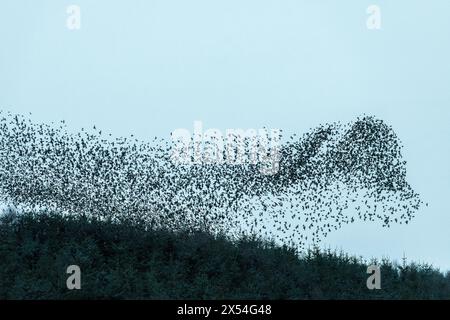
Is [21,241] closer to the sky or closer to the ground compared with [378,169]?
closer to the ground

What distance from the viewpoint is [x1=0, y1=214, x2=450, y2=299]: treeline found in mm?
15555

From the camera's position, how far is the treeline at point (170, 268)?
1555 cm

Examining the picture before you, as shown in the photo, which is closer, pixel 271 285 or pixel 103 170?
pixel 271 285

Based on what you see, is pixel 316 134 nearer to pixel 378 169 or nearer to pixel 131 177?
pixel 378 169

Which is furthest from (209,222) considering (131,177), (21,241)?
(21,241)

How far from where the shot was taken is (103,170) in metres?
24.4

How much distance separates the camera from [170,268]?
17.3m

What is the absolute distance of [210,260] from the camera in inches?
727

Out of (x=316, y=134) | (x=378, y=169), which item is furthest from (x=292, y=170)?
(x=378, y=169)

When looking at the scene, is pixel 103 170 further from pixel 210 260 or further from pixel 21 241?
pixel 210 260
